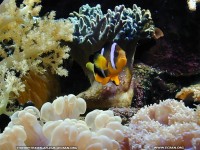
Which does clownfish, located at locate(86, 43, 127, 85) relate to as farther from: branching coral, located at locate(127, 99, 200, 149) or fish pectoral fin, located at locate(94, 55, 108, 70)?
branching coral, located at locate(127, 99, 200, 149)

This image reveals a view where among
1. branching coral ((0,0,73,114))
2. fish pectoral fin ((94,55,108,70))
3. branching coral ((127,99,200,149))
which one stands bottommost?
branching coral ((127,99,200,149))

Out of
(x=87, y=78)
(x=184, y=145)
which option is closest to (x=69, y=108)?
(x=184, y=145)

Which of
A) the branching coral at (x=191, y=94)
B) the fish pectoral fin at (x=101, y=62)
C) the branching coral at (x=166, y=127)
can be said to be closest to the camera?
the branching coral at (x=166, y=127)

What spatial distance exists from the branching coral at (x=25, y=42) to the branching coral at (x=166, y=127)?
1258 mm

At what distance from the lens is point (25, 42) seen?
2717 mm

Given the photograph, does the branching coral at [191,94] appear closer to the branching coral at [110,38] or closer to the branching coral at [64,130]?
the branching coral at [110,38]

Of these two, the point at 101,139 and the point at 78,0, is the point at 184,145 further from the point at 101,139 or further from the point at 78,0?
the point at 78,0

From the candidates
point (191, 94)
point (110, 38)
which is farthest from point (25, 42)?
point (191, 94)

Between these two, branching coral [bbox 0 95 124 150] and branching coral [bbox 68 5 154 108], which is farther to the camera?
branching coral [bbox 68 5 154 108]

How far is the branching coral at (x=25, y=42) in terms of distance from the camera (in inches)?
106

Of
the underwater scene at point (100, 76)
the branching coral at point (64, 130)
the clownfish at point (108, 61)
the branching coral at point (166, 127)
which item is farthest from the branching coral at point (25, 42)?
the branching coral at point (166, 127)

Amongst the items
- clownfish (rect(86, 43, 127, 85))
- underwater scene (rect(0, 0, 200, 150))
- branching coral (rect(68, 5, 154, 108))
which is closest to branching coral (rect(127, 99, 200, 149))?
underwater scene (rect(0, 0, 200, 150))

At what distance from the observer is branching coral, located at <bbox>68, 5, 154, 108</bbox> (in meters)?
3.00

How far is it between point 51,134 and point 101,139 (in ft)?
0.81
